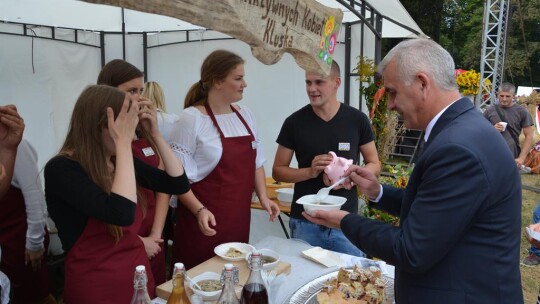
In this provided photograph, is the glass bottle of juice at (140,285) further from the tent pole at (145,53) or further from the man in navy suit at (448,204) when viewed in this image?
the tent pole at (145,53)

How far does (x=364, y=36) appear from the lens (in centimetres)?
477

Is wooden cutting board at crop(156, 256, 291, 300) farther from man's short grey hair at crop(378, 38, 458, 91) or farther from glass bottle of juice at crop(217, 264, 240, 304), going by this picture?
man's short grey hair at crop(378, 38, 458, 91)

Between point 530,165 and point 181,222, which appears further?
point 530,165

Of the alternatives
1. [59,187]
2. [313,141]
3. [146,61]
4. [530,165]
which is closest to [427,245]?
[59,187]

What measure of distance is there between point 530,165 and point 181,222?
376 inches

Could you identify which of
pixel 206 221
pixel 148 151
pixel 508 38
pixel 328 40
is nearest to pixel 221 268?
pixel 206 221

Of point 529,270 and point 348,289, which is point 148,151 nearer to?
point 348,289

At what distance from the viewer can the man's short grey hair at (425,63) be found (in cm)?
128

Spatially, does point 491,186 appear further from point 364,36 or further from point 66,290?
point 364,36

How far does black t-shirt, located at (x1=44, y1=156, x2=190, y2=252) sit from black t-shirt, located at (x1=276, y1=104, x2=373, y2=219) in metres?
1.22

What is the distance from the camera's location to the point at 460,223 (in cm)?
118

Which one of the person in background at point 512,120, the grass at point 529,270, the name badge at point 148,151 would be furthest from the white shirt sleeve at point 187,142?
the person in background at point 512,120

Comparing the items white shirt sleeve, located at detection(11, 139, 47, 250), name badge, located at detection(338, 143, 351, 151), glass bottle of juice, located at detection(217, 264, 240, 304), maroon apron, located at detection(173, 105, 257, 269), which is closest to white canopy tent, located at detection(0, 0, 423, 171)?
name badge, located at detection(338, 143, 351, 151)

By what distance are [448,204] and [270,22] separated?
71 centimetres
